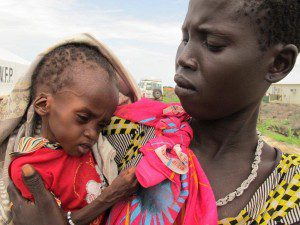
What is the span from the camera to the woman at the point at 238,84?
1432 mm

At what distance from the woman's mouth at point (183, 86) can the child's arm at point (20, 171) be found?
706 mm

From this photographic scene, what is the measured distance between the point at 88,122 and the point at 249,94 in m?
0.76

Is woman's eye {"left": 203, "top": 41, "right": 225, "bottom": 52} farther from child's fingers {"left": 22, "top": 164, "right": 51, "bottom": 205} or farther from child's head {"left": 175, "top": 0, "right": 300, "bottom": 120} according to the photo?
child's fingers {"left": 22, "top": 164, "right": 51, "bottom": 205}

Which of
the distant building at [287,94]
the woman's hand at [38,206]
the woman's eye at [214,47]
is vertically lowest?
the distant building at [287,94]

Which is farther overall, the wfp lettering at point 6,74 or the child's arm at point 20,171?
the wfp lettering at point 6,74

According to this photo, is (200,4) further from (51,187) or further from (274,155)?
(51,187)

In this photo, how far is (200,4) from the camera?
4.81ft

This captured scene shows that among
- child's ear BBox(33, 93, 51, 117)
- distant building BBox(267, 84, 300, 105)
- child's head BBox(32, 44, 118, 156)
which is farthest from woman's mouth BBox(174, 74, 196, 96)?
distant building BBox(267, 84, 300, 105)

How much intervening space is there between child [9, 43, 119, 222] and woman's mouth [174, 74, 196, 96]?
44 cm

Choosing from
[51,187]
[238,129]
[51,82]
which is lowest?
[51,187]

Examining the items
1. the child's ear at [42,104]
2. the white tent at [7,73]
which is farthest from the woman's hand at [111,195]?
the white tent at [7,73]

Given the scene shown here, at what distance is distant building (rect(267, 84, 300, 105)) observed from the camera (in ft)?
135

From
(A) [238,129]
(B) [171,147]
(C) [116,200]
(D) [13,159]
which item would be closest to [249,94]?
(A) [238,129]

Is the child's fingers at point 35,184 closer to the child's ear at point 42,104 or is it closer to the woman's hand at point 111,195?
the woman's hand at point 111,195
